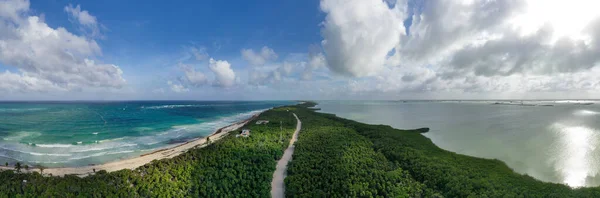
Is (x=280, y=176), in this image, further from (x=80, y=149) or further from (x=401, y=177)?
(x=80, y=149)

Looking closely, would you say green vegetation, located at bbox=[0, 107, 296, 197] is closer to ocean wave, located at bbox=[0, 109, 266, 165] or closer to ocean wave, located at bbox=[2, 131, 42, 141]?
ocean wave, located at bbox=[0, 109, 266, 165]

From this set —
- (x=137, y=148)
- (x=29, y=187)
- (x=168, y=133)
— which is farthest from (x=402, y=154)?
(x=168, y=133)


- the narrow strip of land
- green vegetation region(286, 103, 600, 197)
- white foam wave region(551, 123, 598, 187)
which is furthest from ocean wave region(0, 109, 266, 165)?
white foam wave region(551, 123, 598, 187)

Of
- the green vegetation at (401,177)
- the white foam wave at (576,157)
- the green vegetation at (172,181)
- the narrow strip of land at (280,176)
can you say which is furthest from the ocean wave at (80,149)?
the white foam wave at (576,157)

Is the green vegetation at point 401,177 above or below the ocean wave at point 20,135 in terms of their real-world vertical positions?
below

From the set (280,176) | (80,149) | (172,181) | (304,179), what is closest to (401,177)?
(304,179)

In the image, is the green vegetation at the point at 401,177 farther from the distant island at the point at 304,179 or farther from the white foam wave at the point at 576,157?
the white foam wave at the point at 576,157
